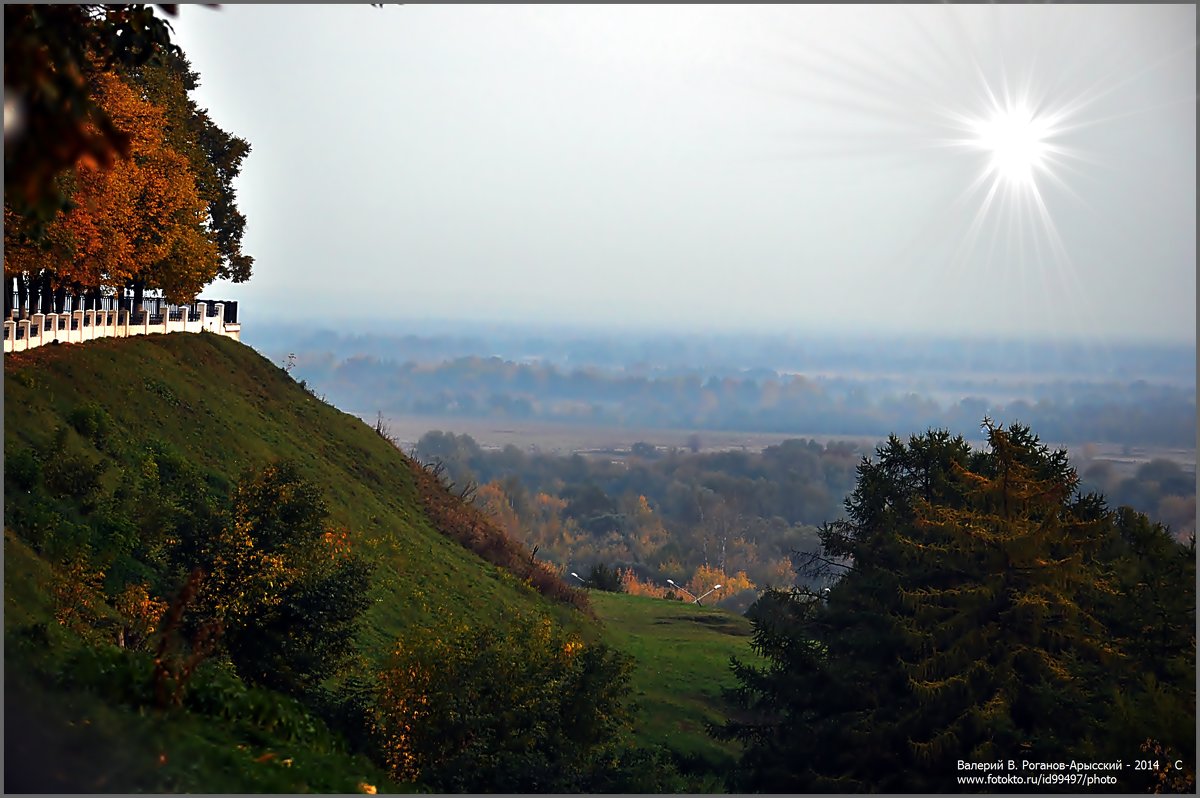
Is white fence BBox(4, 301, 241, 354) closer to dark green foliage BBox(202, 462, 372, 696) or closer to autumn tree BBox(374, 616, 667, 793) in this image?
dark green foliage BBox(202, 462, 372, 696)

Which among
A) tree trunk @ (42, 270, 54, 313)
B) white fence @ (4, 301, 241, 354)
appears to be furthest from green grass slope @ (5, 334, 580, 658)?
tree trunk @ (42, 270, 54, 313)

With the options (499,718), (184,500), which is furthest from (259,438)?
(499,718)

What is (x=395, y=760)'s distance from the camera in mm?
20297

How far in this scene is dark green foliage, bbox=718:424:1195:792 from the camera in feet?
80.8

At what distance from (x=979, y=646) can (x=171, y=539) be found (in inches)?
753

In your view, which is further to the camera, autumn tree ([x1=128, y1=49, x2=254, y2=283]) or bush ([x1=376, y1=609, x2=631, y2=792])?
autumn tree ([x1=128, y1=49, x2=254, y2=283])

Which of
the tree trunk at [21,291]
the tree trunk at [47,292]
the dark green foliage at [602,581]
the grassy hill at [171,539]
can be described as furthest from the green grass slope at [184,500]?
the dark green foliage at [602,581]

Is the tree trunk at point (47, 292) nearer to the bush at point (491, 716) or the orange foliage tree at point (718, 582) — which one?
the bush at point (491, 716)

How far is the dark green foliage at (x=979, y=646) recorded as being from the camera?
970 inches

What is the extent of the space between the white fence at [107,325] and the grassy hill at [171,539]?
2.11 ft

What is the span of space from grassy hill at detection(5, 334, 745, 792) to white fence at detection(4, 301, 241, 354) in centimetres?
64

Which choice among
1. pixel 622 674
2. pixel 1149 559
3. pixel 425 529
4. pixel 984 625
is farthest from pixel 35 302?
pixel 1149 559

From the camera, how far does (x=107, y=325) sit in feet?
129

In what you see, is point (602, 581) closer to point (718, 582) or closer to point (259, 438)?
point (259, 438)
